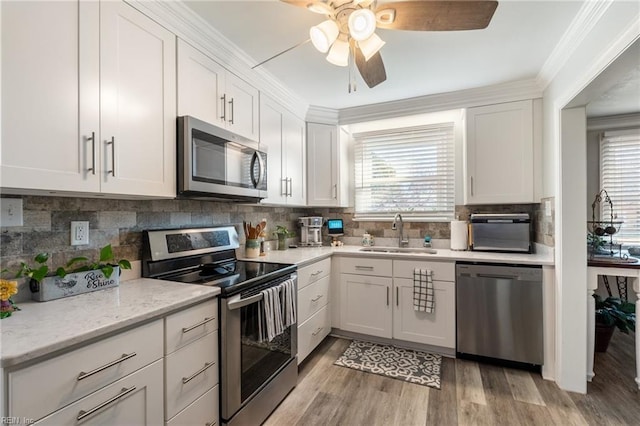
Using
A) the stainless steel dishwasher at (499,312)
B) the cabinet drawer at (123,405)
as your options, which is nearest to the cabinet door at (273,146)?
the cabinet drawer at (123,405)

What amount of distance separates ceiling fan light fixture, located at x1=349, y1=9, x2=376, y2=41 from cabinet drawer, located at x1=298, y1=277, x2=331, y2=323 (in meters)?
1.74

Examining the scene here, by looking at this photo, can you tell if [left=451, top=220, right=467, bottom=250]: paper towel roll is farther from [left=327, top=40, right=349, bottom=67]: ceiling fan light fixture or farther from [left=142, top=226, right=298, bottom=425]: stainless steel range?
[left=327, top=40, right=349, bottom=67]: ceiling fan light fixture

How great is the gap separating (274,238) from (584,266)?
2.53 metres

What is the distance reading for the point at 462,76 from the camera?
2.42 m

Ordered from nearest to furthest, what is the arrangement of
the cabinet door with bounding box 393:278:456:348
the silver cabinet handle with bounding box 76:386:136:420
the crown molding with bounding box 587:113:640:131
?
1. the silver cabinet handle with bounding box 76:386:136:420
2. the cabinet door with bounding box 393:278:456:348
3. the crown molding with bounding box 587:113:640:131

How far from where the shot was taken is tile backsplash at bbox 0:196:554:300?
125 cm

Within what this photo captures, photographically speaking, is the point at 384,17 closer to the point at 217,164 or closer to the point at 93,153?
the point at 217,164

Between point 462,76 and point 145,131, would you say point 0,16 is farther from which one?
point 462,76

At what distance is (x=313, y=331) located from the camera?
2469 mm

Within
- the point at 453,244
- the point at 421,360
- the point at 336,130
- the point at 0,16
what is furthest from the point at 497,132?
the point at 0,16

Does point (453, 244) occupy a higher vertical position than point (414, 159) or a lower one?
lower

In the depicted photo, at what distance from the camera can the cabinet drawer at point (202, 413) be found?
125cm

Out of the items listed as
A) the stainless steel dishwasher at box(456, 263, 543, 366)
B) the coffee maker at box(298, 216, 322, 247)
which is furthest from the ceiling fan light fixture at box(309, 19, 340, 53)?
the coffee maker at box(298, 216, 322, 247)

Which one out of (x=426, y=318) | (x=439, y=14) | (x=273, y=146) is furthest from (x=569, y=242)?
(x=273, y=146)
